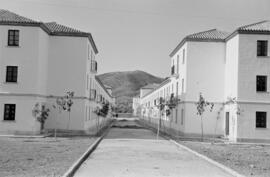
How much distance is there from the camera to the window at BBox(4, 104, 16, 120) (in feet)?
86.9

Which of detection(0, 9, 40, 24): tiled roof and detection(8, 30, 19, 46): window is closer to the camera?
detection(0, 9, 40, 24): tiled roof

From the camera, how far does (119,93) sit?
168125 mm

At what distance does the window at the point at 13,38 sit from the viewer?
27125mm

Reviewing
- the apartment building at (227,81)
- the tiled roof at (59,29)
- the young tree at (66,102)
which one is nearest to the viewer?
the young tree at (66,102)

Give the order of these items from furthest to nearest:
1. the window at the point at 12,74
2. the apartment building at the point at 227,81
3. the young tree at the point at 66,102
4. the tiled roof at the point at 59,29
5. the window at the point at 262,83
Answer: the tiled roof at the point at 59,29 → the window at the point at 262,83 → the window at the point at 12,74 → the apartment building at the point at 227,81 → the young tree at the point at 66,102

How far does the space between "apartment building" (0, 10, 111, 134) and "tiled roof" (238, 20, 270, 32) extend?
12021 millimetres

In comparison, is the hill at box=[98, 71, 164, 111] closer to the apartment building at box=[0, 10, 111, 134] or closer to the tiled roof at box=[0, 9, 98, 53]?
the tiled roof at box=[0, 9, 98, 53]

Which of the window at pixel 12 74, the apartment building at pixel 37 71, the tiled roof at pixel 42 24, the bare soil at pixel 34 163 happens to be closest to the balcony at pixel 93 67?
the tiled roof at pixel 42 24

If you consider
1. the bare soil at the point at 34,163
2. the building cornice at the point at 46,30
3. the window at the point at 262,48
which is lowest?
the bare soil at the point at 34,163

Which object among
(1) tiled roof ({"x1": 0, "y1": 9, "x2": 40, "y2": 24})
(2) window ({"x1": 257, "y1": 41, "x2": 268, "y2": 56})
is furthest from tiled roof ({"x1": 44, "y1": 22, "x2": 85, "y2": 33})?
(2) window ({"x1": 257, "y1": 41, "x2": 268, "y2": 56})

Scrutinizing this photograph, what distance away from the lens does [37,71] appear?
26.8m

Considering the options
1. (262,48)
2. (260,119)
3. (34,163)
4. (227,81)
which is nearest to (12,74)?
(34,163)

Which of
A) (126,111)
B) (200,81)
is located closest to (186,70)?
(200,81)

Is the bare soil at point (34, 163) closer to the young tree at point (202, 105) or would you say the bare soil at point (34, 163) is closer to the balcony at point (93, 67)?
the young tree at point (202, 105)
